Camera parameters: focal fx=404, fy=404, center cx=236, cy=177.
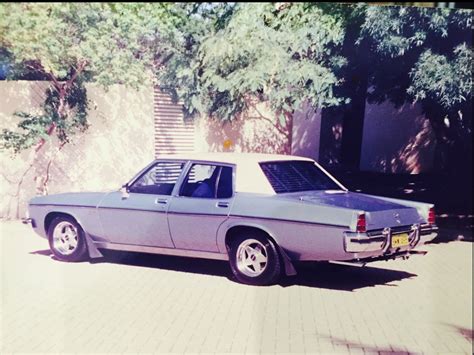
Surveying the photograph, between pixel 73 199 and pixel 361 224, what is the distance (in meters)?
2.30

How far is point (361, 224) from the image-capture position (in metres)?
2.93

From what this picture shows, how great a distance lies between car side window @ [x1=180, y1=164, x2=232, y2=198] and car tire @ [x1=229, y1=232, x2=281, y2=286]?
415mm

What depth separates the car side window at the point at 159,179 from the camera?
3252 millimetres

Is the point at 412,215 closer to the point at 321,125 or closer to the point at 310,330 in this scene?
the point at 321,125

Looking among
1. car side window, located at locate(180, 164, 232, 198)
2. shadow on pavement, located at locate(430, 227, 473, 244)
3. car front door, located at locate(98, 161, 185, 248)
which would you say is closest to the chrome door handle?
car front door, located at locate(98, 161, 185, 248)

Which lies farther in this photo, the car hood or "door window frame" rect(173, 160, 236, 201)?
"door window frame" rect(173, 160, 236, 201)

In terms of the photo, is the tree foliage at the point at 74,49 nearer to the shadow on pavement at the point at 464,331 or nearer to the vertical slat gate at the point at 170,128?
the vertical slat gate at the point at 170,128

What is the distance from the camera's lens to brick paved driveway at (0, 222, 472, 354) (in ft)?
8.70

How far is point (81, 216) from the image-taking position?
11.5ft

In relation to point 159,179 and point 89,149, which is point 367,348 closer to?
point 159,179

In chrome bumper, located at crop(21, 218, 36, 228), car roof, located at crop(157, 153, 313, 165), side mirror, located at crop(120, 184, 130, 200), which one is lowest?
chrome bumper, located at crop(21, 218, 36, 228)

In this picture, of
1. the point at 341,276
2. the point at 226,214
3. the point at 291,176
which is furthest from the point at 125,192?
the point at 341,276

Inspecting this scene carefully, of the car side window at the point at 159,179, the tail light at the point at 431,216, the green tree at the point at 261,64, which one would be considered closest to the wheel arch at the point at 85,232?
the car side window at the point at 159,179

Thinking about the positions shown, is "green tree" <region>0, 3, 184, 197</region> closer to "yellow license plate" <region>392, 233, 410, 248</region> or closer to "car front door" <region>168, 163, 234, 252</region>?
"car front door" <region>168, 163, 234, 252</region>
